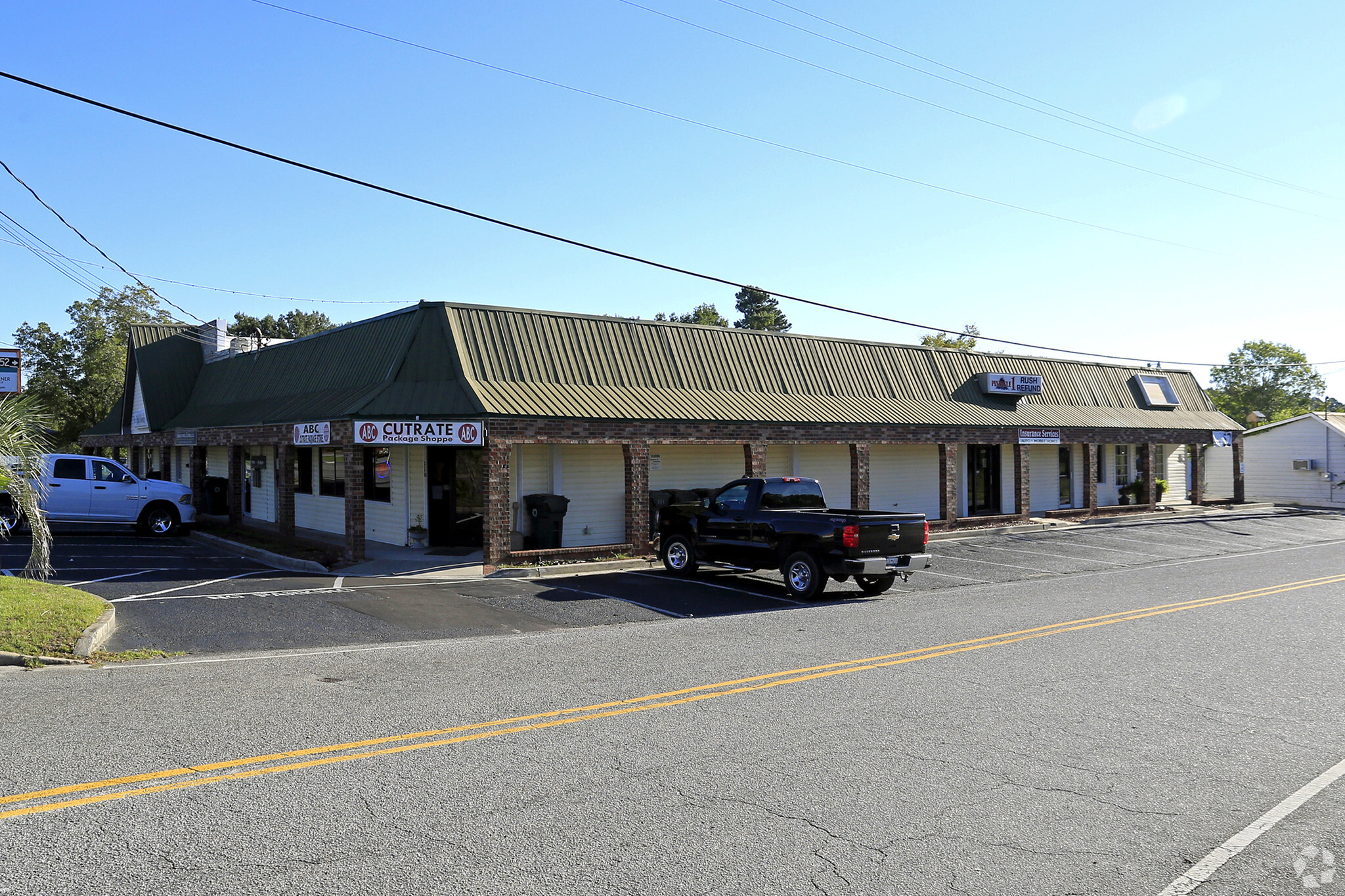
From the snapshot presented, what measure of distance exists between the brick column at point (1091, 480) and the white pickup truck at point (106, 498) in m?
27.5

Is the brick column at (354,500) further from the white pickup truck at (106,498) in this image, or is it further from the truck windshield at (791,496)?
the truck windshield at (791,496)

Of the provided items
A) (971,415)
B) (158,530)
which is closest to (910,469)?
(971,415)

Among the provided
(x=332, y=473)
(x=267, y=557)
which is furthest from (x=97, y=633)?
(x=332, y=473)

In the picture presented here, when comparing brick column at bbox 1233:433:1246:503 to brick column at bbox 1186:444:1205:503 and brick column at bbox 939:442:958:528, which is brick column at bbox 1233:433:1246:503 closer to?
brick column at bbox 1186:444:1205:503

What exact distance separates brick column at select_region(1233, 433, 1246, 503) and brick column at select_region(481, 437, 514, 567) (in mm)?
31439

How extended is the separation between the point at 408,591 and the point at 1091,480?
24648 millimetres

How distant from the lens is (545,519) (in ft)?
64.5

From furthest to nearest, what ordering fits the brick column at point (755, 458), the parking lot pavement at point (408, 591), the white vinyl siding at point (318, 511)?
the white vinyl siding at point (318, 511) → the brick column at point (755, 458) → the parking lot pavement at point (408, 591)

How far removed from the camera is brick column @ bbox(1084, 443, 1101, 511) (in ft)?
102

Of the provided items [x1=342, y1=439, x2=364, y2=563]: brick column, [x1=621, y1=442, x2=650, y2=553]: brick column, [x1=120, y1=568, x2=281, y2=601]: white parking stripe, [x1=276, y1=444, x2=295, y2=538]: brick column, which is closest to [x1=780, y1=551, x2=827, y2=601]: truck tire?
[x1=621, y1=442, x2=650, y2=553]: brick column

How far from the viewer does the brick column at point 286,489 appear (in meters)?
22.5

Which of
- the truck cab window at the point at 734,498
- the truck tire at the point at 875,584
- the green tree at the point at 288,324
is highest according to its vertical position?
the green tree at the point at 288,324

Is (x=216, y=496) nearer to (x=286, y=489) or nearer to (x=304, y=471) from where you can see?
(x=304, y=471)

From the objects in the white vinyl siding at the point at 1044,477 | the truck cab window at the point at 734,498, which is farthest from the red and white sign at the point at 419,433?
the white vinyl siding at the point at 1044,477
